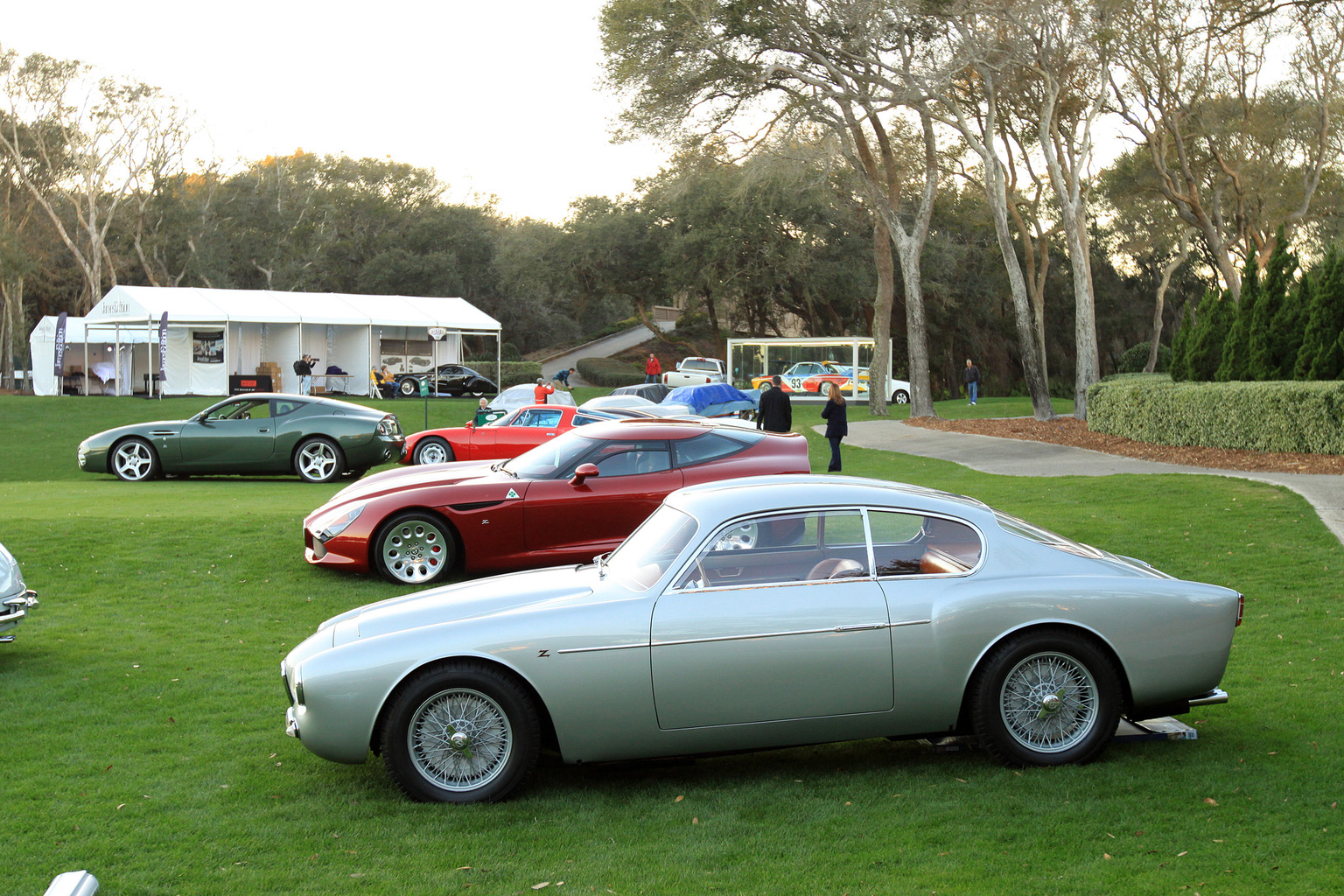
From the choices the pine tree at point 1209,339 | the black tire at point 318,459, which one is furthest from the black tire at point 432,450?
the pine tree at point 1209,339

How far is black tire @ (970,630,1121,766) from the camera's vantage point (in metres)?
4.87

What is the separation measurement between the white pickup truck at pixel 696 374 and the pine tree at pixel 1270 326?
26.3 metres

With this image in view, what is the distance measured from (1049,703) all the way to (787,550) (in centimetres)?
131

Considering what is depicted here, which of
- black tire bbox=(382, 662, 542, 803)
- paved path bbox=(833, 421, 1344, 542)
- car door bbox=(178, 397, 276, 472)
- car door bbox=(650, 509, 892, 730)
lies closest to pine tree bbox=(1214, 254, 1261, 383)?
paved path bbox=(833, 421, 1344, 542)

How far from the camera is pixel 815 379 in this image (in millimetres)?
43312

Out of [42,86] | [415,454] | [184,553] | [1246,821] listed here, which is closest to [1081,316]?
[415,454]

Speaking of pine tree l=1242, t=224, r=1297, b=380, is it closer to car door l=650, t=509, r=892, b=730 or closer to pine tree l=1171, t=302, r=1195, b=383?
pine tree l=1171, t=302, r=1195, b=383

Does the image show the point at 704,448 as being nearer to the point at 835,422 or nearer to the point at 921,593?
the point at 921,593

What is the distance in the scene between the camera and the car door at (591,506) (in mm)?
9031

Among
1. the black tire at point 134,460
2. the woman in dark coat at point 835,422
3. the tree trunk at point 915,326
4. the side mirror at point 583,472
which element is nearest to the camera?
the side mirror at point 583,472

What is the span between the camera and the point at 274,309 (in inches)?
1491

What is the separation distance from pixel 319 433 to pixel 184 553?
7.07 m

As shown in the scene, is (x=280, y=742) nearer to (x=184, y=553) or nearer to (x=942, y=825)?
(x=942, y=825)

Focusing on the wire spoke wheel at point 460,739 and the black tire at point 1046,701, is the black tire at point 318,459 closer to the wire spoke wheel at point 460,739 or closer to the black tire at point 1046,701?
the wire spoke wheel at point 460,739
